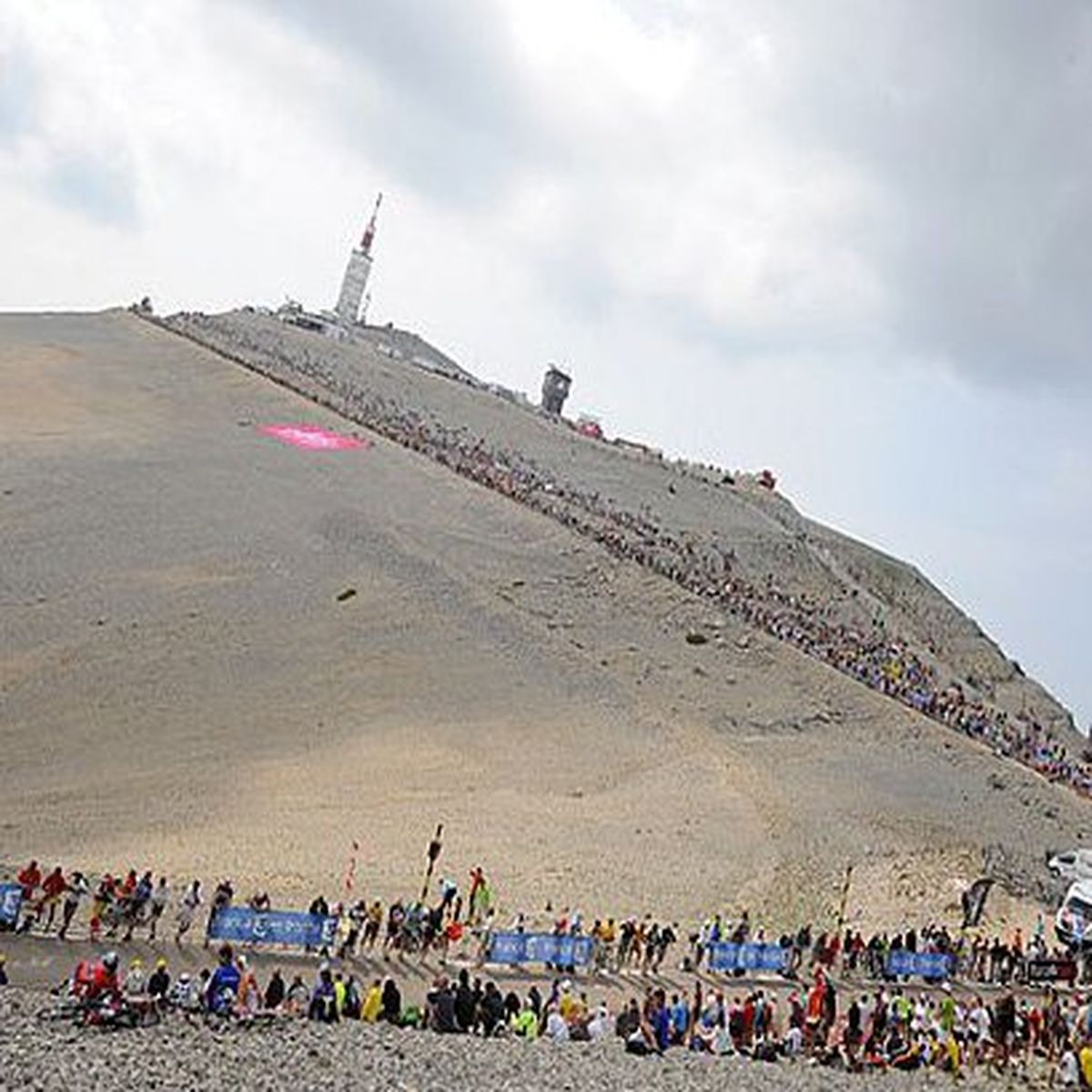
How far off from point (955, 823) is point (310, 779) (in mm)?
20334

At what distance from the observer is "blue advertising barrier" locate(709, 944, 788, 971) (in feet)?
95.1

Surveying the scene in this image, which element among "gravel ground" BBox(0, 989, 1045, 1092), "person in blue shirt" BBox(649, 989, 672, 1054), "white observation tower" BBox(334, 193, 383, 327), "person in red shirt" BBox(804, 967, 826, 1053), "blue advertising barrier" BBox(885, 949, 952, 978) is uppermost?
"white observation tower" BBox(334, 193, 383, 327)

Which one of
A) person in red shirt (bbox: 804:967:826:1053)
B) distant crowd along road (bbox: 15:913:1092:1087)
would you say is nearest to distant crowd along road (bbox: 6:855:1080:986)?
distant crowd along road (bbox: 15:913:1092:1087)

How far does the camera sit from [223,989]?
20609 millimetres

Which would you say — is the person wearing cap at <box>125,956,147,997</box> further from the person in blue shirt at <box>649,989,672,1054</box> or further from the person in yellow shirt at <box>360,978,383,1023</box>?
the person in blue shirt at <box>649,989,672,1054</box>

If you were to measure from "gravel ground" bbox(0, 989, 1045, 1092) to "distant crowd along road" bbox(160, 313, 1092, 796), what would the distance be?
37411mm

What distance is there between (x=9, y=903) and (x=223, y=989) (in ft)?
15.5

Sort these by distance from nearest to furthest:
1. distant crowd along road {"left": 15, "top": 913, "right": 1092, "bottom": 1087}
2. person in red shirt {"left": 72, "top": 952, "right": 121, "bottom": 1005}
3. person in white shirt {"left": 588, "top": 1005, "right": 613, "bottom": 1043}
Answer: person in red shirt {"left": 72, "top": 952, "right": 121, "bottom": 1005}
distant crowd along road {"left": 15, "top": 913, "right": 1092, "bottom": 1087}
person in white shirt {"left": 588, "top": 1005, "right": 613, "bottom": 1043}

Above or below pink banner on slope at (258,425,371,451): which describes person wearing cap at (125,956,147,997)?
below

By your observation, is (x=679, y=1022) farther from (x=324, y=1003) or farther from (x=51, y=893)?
(x=51, y=893)

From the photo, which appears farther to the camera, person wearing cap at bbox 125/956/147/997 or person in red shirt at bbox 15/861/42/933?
person in red shirt at bbox 15/861/42/933

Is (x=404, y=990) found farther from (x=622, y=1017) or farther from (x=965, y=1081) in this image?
(x=965, y=1081)

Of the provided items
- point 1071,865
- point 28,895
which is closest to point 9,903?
point 28,895

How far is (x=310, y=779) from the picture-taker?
40281mm
